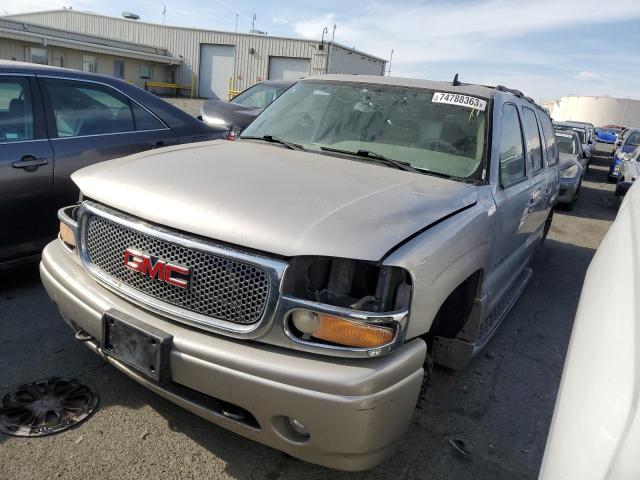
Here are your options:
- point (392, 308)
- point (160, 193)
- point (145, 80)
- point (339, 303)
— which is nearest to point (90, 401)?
point (160, 193)

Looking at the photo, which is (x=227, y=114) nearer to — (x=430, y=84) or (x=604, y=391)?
(x=430, y=84)

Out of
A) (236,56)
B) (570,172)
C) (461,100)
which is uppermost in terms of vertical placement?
(236,56)

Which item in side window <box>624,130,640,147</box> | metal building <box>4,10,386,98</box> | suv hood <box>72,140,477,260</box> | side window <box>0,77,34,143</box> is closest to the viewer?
suv hood <box>72,140,477,260</box>

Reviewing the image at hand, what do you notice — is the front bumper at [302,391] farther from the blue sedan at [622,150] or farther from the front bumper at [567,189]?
the blue sedan at [622,150]

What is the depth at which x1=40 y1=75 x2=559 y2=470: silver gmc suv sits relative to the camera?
1927 mm

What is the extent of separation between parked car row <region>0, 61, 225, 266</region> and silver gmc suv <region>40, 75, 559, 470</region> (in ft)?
3.28

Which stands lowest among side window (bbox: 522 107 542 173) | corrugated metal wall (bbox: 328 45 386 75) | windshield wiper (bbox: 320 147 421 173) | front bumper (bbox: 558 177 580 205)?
front bumper (bbox: 558 177 580 205)

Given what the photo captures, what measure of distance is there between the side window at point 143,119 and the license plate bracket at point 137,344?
9.11 ft

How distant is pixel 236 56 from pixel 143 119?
32065mm

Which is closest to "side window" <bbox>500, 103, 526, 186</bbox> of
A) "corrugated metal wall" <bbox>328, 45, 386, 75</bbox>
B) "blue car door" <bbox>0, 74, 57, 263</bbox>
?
"blue car door" <bbox>0, 74, 57, 263</bbox>

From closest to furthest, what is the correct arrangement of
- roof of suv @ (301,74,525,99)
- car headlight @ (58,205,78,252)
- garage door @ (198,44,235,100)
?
car headlight @ (58,205,78,252) → roof of suv @ (301,74,525,99) → garage door @ (198,44,235,100)

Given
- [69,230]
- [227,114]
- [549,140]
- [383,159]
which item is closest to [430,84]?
[383,159]

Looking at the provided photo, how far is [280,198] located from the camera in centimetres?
224

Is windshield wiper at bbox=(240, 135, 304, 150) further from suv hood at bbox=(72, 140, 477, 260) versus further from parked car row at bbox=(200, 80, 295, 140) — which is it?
parked car row at bbox=(200, 80, 295, 140)
